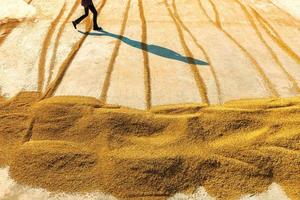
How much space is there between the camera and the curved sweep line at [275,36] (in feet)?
29.7

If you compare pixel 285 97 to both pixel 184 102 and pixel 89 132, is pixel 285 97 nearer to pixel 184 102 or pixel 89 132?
pixel 184 102

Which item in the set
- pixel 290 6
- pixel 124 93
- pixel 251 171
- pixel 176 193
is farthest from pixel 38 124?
pixel 290 6

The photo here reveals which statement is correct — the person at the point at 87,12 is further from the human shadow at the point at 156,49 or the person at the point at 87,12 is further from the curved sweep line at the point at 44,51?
the curved sweep line at the point at 44,51

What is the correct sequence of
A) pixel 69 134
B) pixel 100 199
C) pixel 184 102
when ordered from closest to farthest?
1. pixel 100 199
2. pixel 69 134
3. pixel 184 102

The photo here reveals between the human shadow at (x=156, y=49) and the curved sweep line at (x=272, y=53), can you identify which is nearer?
the curved sweep line at (x=272, y=53)

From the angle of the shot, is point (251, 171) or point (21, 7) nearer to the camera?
point (251, 171)

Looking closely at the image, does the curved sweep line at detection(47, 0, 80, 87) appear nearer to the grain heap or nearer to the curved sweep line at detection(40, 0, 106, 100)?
the curved sweep line at detection(40, 0, 106, 100)

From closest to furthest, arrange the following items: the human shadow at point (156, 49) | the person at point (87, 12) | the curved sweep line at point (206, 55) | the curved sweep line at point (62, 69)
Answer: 1. the curved sweep line at point (62, 69)
2. the curved sweep line at point (206, 55)
3. the human shadow at point (156, 49)
4. the person at point (87, 12)

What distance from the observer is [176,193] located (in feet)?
17.0

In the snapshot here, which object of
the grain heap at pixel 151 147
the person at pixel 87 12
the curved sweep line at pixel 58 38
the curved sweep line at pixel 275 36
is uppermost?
the person at pixel 87 12

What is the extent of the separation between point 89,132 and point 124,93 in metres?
1.59

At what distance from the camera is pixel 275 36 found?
10023mm

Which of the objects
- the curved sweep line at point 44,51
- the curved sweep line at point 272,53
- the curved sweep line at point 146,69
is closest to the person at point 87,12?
the curved sweep line at point 44,51

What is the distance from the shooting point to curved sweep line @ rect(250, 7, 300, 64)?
905 cm
